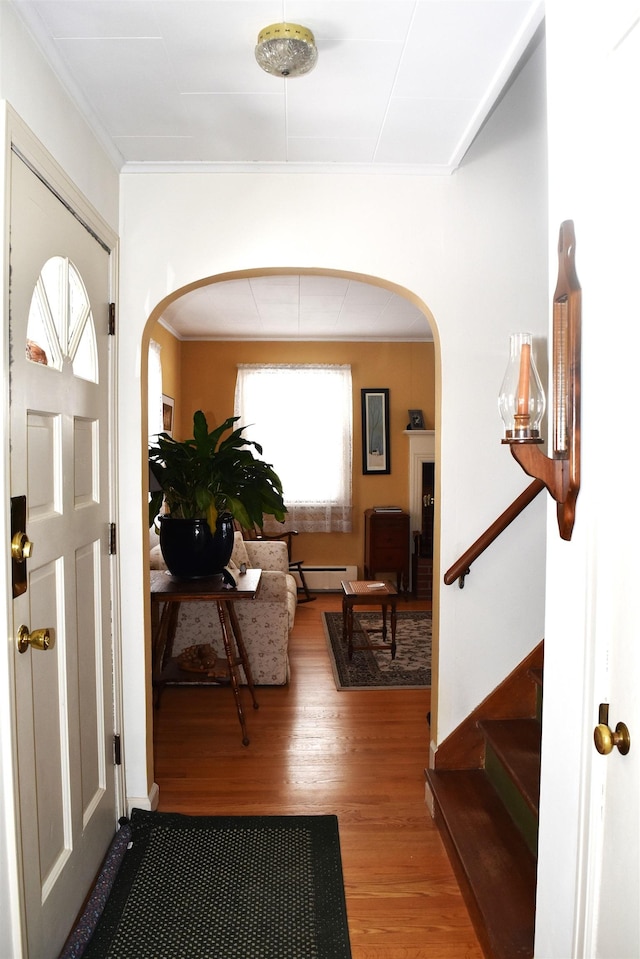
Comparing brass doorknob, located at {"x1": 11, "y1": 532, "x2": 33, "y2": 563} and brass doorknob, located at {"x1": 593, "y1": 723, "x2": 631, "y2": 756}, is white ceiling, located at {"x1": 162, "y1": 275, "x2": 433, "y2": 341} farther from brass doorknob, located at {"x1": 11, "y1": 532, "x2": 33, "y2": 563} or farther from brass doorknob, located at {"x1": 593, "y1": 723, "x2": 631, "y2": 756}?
brass doorknob, located at {"x1": 593, "y1": 723, "x2": 631, "y2": 756}

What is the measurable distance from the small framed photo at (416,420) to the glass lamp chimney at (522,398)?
17.8ft

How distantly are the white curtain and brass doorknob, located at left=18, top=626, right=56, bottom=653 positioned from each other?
3.69 meters

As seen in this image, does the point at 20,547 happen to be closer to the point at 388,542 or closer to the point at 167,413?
the point at 167,413

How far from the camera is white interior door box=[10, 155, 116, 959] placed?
5.35 ft

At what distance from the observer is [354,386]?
696 centimetres

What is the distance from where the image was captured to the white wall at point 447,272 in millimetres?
2510

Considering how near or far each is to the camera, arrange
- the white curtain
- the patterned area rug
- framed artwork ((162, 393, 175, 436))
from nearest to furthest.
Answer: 1. the patterned area rug
2. the white curtain
3. framed artwork ((162, 393, 175, 436))

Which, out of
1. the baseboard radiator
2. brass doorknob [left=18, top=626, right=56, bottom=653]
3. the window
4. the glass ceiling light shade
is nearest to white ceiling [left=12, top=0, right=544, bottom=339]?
the glass ceiling light shade

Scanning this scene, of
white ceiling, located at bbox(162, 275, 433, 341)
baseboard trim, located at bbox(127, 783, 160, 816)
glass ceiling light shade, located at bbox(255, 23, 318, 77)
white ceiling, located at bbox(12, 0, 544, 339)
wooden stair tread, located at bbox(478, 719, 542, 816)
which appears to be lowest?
baseboard trim, located at bbox(127, 783, 160, 816)

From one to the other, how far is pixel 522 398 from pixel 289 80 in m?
1.22

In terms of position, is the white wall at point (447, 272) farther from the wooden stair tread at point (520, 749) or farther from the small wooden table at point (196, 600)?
the small wooden table at point (196, 600)

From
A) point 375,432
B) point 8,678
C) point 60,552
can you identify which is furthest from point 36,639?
point 375,432

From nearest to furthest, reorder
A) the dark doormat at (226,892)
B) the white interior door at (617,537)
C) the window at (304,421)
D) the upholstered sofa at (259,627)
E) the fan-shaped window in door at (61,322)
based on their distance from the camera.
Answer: the white interior door at (617,537)
the fan-shaped window in door at (61,322)
the dark doormat at (226,892)
the upholstered sofa at (259,627)
the window at (304,421)

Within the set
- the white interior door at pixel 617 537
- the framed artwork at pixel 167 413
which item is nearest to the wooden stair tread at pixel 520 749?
the white interior door at pixel 617 537
